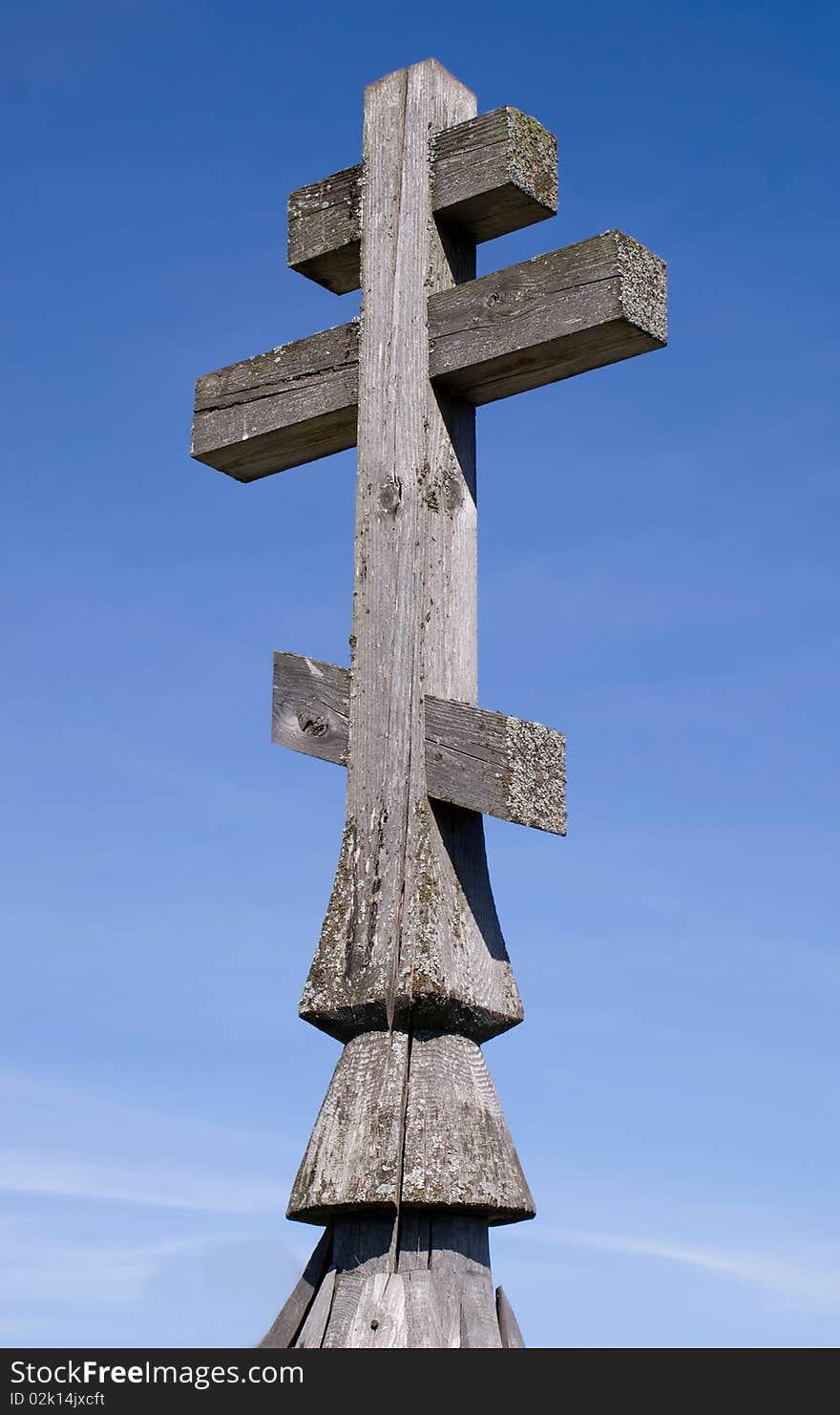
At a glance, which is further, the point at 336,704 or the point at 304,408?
the point at 304,408

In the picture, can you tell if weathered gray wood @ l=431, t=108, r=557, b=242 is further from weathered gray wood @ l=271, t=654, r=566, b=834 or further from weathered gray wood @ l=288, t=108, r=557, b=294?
weathered gray wood @ l=271, t=654, r=566, b=834

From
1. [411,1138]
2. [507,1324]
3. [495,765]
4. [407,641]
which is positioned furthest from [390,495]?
[507,1324]

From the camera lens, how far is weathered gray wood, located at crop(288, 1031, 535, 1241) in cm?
381

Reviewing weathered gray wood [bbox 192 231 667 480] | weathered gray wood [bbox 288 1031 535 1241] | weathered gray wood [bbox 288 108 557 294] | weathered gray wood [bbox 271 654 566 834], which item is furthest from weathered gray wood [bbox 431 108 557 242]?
weathered gray wood [bbox 288 1031 535 1241]

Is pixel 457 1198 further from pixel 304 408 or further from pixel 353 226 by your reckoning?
pixel 353 226

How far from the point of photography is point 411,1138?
3848 millimetres

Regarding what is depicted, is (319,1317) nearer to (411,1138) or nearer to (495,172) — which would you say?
(411,1138)

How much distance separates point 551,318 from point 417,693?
1043 mm

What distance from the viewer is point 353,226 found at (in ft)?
15.7

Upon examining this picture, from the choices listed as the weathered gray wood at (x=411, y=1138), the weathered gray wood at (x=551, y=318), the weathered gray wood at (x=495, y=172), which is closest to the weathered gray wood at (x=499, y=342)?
the weathered gray wood at (x=551, y=318)

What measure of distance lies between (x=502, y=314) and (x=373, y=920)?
164 cm
